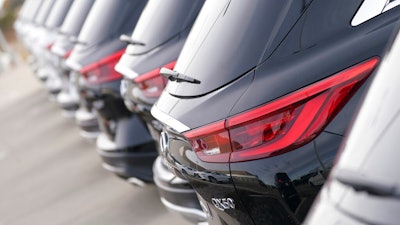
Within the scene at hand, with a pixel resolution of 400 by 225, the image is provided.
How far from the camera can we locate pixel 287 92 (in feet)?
8.96

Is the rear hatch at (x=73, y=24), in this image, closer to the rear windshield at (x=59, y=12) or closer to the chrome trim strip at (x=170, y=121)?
the rear windshield at (x=59, y=12)

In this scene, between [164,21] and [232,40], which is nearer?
[232,40]

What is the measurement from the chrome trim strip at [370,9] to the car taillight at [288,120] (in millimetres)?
200

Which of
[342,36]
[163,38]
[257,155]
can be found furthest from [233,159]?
[163,38]

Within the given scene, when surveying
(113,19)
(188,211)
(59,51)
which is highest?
(113,19)

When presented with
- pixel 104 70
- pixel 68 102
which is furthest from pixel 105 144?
pixel 68 102

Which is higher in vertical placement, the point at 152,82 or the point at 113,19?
the point at 113,19

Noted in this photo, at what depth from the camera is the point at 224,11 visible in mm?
3336

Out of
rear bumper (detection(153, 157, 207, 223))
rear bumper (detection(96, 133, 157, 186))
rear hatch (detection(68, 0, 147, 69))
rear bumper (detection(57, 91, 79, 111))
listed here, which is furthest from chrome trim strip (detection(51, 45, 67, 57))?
rear bumper (detection(153, 157, 207, 223))

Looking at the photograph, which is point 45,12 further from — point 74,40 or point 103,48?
point 103,48

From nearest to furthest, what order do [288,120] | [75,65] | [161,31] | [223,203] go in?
1. [288,120]
2. [223,203]
3. [161,31]
4. [75,65]

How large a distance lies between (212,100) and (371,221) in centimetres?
141

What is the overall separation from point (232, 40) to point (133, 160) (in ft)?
7.78

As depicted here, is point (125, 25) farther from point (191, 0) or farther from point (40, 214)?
point (40, 214)
